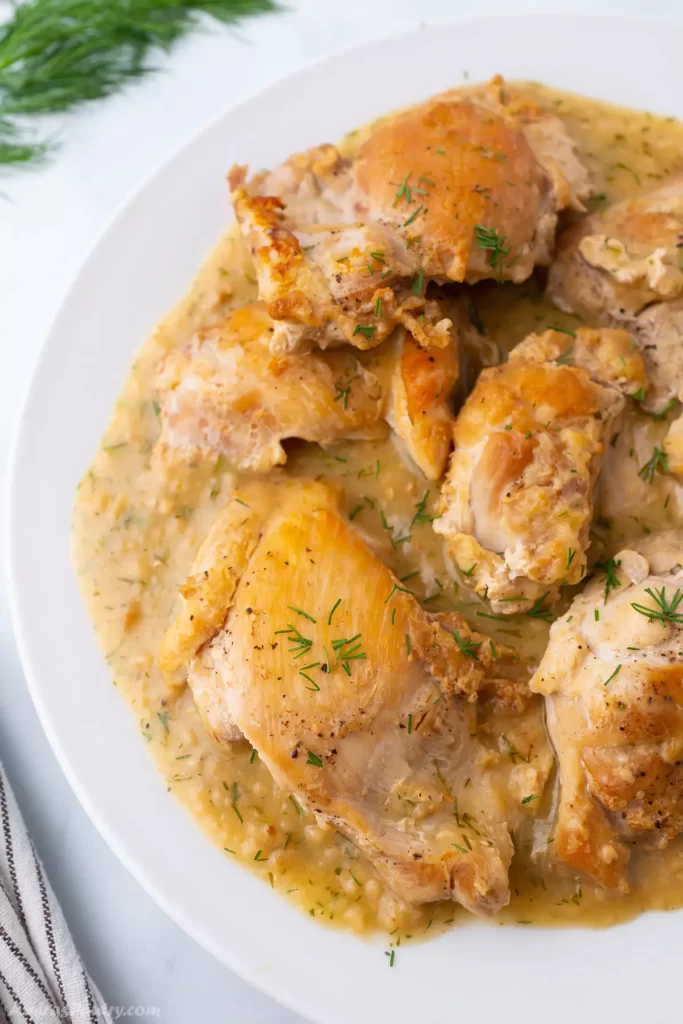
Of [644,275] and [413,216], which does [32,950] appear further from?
[644,275]

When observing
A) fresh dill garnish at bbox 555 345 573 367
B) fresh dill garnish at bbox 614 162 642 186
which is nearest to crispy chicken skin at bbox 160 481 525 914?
fresh dill garnish at bbox 555 345 573 367

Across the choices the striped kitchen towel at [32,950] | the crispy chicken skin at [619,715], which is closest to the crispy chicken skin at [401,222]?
the crispy chicken skin at [619,715]

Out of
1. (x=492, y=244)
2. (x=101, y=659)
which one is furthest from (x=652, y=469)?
(x=101, y=659)

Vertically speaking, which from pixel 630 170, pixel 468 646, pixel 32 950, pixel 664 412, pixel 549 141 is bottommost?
pixel 32 950

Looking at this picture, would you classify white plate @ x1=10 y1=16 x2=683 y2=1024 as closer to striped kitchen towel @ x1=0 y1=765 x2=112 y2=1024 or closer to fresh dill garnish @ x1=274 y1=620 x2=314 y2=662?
striped kitchen towel @ x1=0 y1=765 x2=112 y2=1024

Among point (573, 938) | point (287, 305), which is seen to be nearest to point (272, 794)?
point (573, 938)

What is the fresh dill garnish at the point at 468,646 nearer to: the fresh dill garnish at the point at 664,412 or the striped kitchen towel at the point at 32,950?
the fresh dill garnish at the point at 664,412

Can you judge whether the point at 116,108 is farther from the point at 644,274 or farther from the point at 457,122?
the point at 644,274
